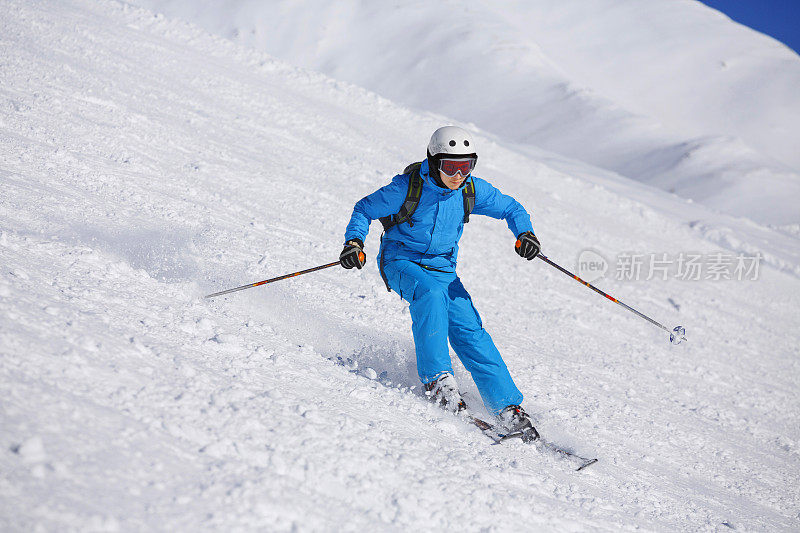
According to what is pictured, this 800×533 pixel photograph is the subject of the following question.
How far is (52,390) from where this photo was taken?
2.43 meters

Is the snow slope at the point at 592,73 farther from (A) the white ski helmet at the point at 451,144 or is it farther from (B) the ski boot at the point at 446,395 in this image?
(B) the ski boot at the point at 446,395

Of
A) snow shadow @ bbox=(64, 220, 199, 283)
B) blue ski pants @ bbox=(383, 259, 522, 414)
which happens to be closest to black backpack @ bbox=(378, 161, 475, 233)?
blue ski pants @ bbox=(383, 259, 522, 414)

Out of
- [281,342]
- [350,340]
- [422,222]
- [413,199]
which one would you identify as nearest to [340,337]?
[350,340]

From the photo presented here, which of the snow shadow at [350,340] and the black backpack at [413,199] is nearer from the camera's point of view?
the black backpack at [413,199]

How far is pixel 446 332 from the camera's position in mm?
3791

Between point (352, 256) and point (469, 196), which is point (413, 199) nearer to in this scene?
point (469, 196)

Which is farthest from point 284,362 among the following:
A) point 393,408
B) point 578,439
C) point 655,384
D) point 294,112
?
point 294,112

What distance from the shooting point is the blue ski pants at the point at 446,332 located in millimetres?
3764

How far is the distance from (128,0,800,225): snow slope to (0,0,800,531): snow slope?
16287 millimetres

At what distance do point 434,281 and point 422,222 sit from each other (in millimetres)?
409

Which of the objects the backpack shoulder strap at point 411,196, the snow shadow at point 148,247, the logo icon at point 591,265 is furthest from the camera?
the logo icon at point 591,265

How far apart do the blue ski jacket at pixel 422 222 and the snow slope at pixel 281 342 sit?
876mm

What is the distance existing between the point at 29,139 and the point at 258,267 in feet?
8.87

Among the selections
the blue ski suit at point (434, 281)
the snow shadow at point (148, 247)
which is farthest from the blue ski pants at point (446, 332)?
the snow shadow at point (148, 247)
